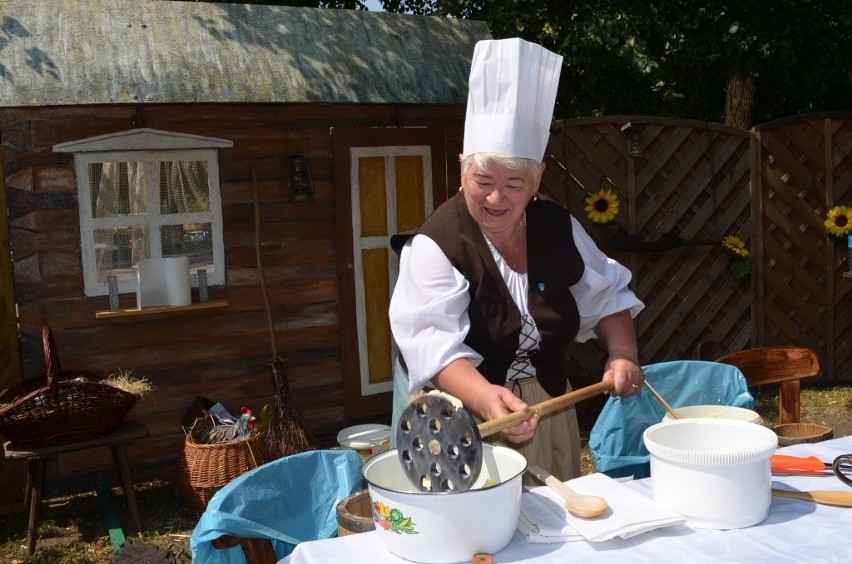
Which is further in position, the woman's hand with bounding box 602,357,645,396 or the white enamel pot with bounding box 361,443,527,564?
the woman's hand with bounding box 602,357,645,396

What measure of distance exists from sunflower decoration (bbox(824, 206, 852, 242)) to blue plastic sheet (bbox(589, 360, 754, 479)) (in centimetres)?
391

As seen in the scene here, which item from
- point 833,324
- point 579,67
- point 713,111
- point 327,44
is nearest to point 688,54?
point 579,67

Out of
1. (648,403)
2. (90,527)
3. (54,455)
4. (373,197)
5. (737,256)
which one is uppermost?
(373,197)

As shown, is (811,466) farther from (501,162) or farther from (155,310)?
(155,310)

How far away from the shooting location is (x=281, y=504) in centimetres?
229

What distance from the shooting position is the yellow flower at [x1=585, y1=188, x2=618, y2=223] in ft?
20.3

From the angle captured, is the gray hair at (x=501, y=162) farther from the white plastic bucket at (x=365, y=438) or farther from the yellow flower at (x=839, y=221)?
the yellow flower at (x=839, y=221)

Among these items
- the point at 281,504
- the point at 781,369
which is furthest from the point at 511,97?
the point at 781,369

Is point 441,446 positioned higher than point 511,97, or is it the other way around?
point 511,97

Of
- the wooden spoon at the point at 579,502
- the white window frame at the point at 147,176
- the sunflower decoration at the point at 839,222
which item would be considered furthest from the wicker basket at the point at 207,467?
the sunflower decoration at the point at 839,222

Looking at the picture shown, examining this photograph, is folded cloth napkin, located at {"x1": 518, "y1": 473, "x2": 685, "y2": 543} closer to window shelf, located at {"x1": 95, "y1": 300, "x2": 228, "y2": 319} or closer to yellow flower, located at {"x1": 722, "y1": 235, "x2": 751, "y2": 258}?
window shelf, located at {"x1": 95, "y1": 300, "x2": 228, "y2": 319}

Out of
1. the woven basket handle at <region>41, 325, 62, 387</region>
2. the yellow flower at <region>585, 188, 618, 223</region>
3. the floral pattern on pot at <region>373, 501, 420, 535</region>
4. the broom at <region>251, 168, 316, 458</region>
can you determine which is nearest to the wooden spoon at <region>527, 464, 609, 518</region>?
the floral pattern on pot at <region>373, 501, 420, 535</region>

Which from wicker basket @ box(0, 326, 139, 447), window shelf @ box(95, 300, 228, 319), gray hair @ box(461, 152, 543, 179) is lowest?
wicker basket @ box(0, 326, 139, 447)

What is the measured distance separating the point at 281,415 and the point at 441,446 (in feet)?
11.8
